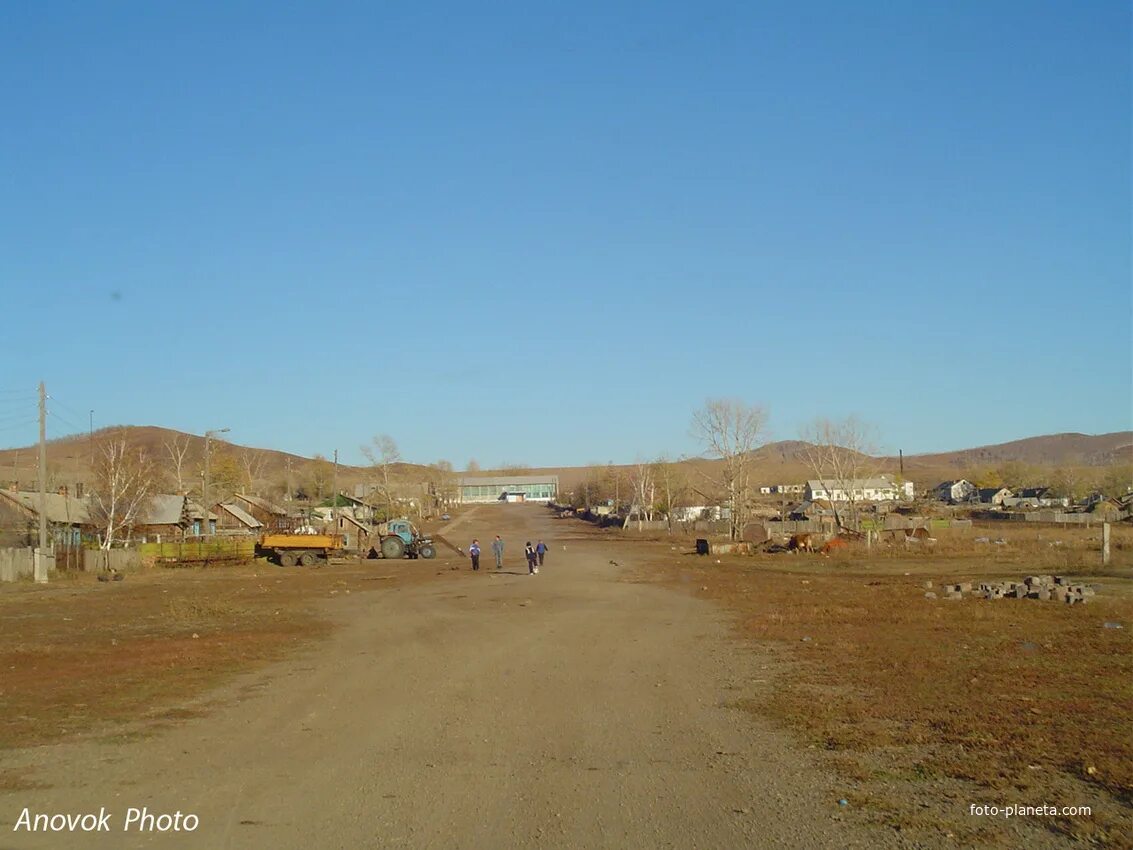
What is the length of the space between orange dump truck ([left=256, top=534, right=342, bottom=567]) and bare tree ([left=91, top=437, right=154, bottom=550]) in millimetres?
8995

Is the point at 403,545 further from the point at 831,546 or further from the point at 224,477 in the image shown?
the point at 224,477

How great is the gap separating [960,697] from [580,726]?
5.44 meters

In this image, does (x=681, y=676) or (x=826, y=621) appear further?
(x=826, y=621)

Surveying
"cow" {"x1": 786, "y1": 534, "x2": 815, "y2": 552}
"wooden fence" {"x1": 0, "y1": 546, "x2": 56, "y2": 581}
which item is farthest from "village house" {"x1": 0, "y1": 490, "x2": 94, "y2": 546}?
"cow" {"x1": 786, "y1": 534, "x2": 815, "y2": 552}

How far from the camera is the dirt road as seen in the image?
7.70 m

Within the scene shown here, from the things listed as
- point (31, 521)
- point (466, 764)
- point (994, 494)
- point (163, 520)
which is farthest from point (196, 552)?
point (994, 494)

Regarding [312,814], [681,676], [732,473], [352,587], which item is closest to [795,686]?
[681,676]

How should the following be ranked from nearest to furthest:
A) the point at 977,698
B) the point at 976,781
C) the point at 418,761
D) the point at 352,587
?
the point at 976,781, the point at 418,761, the point at 977,698, the point at 352,587

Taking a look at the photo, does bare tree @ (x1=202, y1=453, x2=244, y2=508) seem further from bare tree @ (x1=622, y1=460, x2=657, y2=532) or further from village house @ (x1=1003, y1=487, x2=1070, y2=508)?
A: village house @ (x1=1003, y1=487, x2=1070, y2=508)

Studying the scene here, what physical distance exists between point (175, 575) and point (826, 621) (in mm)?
38330

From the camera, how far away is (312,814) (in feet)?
26.8

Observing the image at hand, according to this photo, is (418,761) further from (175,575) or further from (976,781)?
(175,575)

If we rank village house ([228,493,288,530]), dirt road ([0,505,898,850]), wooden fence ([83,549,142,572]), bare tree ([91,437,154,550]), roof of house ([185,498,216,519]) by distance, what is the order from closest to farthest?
dirt road ([0,505,898,850]) < wooden fence ([83,549,142,572]) < bare tree ([91,437,154,550]) < roof of house ([185,498,216,519]) < village house ([228,493,288,530])

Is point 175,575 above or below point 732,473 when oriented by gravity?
below
